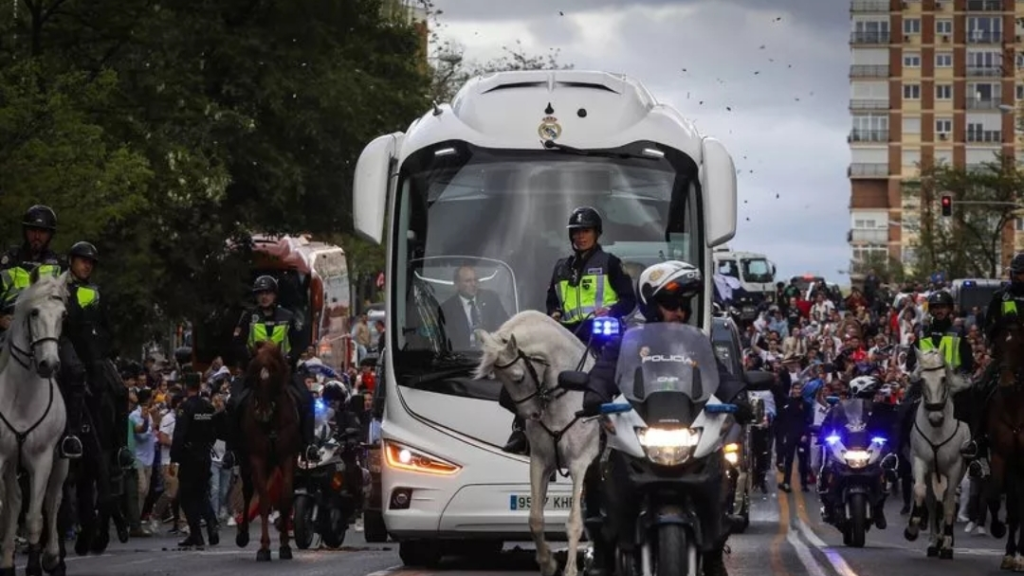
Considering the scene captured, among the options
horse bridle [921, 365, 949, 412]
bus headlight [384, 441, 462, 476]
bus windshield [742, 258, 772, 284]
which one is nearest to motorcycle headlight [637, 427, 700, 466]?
bus headlight [384, 441, 462, 476]

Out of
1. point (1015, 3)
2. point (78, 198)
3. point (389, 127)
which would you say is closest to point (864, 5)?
point (1015, 3)

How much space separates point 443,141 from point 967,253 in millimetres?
91317

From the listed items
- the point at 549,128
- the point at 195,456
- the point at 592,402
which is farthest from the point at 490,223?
the point at 195,456

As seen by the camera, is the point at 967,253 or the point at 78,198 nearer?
the point at 78,198

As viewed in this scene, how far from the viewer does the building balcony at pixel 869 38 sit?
18375 cm

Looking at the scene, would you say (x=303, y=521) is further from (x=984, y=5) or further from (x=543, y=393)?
(x=984, y=5)

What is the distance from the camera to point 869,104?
187 metres

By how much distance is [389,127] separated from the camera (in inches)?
1993

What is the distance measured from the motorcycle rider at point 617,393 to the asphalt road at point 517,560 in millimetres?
5309

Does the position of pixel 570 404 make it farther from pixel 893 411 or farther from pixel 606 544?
pixel 893 411

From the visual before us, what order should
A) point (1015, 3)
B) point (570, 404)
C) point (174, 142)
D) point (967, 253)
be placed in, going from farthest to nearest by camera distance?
point (1015, 3) → point (967, 253) → point (174, 142) → point (570, 404)

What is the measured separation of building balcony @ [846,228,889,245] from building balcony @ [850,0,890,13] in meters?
17.8

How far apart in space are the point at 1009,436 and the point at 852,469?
5151 mm

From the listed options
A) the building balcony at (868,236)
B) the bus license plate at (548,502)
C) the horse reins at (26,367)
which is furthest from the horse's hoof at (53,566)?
the building balcony at (868,236)
